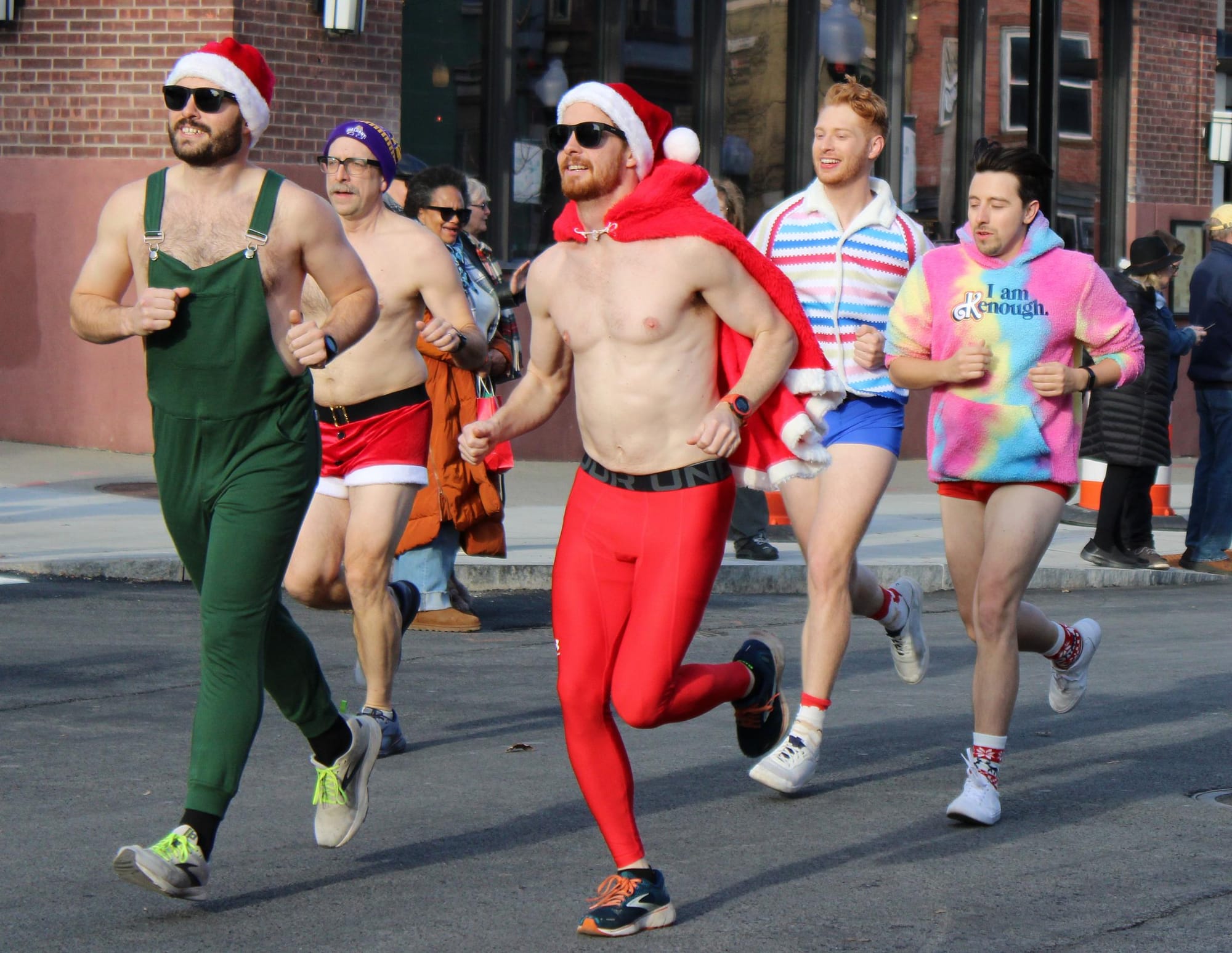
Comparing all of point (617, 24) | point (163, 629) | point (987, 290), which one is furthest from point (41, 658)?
point (617, 24)

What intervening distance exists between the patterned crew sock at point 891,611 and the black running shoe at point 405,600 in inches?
64.3

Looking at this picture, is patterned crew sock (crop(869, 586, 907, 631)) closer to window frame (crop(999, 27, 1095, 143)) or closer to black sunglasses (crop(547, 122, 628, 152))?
black sunglasses (crop(547, 122, 628, 152))

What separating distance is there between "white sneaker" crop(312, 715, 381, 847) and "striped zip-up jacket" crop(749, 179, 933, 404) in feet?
7.25

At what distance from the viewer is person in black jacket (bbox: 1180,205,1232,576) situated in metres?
12.4

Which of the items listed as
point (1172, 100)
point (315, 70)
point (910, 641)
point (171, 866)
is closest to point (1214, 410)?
point (910, 641)

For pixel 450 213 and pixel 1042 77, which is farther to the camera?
pixel 1042 77

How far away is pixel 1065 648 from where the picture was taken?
6777 millimetres

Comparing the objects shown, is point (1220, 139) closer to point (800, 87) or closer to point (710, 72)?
point (800, 87)

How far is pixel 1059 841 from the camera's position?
18.9 feet

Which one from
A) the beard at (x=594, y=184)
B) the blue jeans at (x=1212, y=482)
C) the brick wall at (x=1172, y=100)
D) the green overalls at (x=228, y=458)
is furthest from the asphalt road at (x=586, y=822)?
the brick wall at (x=1172, y=100)

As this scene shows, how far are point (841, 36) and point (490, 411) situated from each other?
39.1ft

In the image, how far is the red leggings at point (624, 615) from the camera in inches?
192

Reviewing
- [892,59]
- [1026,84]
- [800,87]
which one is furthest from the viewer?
[1026,84]

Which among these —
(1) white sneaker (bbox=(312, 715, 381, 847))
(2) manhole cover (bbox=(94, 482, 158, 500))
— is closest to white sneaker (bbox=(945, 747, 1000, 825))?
(1) white sneaker (bbox=(312, 715, 381, 847))
